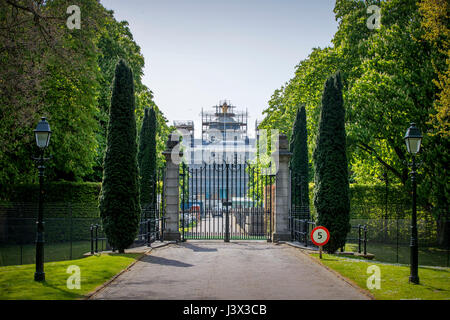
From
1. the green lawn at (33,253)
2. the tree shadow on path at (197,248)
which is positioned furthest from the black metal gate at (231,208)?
the green lawn at (33,253)

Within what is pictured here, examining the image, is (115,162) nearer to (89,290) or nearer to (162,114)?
(89,290)

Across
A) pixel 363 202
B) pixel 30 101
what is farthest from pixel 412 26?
pixel 30 101

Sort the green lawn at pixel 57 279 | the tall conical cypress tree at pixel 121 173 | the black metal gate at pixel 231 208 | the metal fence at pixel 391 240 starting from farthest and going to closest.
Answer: the black metal gate at pixel 231 208 → the metal fence at pixel 391 240 → the tall conical cypress tree at pixel 121 173 → the green lawn at pixel 57 279

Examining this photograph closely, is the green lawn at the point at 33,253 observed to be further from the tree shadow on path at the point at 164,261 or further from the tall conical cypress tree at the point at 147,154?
the tall conical cypress tree at the point at 147,154

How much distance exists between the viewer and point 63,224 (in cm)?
2177

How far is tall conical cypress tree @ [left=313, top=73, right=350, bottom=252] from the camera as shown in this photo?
601 inches

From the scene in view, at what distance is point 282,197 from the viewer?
729 inches

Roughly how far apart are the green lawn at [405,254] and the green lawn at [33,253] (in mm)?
12601

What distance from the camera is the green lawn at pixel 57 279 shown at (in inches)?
342

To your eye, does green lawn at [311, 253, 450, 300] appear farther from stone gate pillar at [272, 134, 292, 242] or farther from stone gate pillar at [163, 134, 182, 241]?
stone gate pillar at [163, 134, 182, 241]

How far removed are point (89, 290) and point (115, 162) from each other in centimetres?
672

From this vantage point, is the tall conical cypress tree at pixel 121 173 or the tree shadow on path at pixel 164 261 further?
the tall conical cypress tree at pixel 121 173

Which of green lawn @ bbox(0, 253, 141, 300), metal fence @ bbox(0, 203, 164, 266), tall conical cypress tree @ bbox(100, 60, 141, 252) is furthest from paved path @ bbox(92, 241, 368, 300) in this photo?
metal fence @ bbox(0, 203, 164, 266)

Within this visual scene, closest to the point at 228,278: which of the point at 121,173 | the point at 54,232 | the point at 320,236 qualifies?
the point at 320,236
